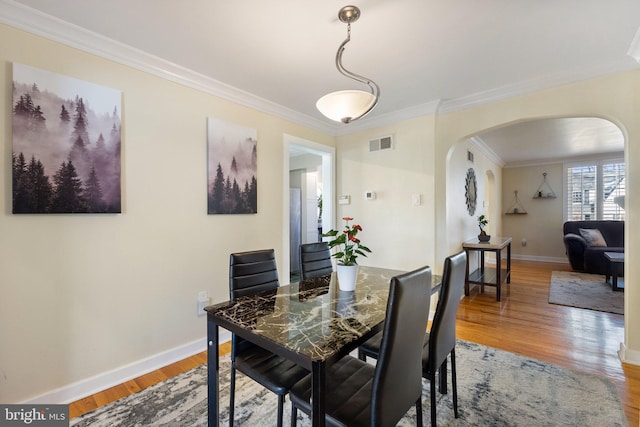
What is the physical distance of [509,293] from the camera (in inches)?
166

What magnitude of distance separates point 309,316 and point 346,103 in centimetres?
126

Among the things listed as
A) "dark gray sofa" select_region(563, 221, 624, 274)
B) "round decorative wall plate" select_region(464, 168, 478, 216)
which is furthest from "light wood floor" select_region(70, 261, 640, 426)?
"dark gray sofa" select_region(563, 221, 624, 274)

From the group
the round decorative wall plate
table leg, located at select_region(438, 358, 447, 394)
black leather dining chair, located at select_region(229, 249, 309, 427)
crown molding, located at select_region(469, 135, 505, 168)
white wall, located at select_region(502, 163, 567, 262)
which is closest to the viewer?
black leather dining chair, located at select_region(229, 249, 309, 427)

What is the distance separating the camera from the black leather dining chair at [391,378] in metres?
1.03

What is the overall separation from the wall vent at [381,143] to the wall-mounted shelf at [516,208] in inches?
215

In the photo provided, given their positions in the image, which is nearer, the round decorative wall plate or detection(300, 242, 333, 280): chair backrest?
detection(300, 242, 333, 280): chair backrest

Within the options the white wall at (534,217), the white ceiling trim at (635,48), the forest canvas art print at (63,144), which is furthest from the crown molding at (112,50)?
the white wall at (534,217)

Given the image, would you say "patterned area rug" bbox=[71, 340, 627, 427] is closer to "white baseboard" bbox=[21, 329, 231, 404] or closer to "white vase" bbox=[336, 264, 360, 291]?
"white baseboard" bbox=[21, 329, 231, 404]

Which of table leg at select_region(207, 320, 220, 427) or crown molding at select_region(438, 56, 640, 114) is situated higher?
crown molding at select_region(438, 56, 640, 114)

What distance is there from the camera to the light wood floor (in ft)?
6.41

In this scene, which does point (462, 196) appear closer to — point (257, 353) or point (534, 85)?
point (534, 85)

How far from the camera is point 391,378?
3.53 feet

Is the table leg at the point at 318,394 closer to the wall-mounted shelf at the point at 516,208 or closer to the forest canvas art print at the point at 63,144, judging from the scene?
the forest canvas art print at the point at 63,144

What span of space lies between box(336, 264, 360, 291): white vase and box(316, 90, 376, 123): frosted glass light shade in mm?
966
